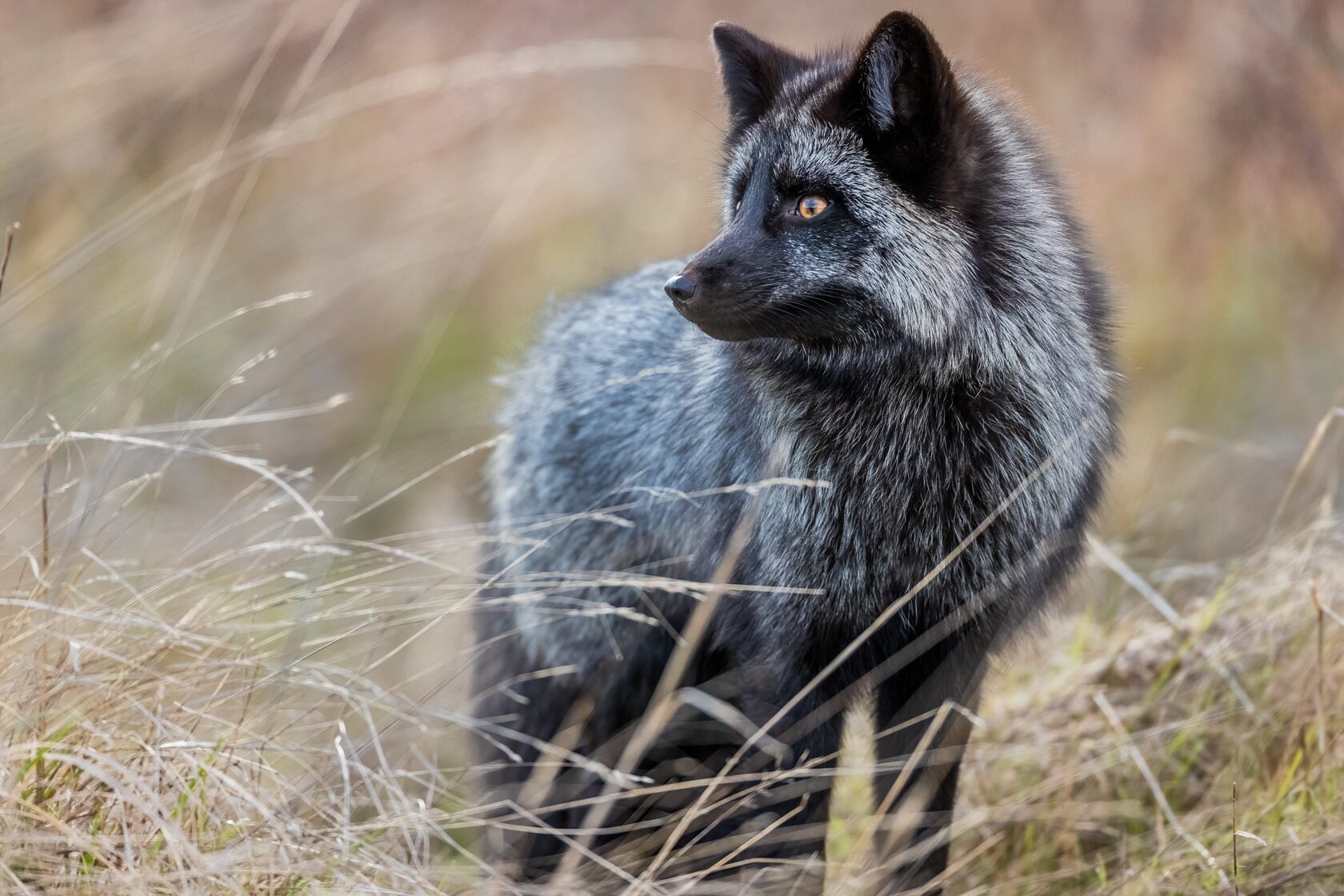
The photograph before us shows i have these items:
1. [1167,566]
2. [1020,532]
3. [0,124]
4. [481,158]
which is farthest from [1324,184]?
[0,124]

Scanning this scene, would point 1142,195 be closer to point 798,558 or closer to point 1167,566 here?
point 1167,566

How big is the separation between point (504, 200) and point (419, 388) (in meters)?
1.43

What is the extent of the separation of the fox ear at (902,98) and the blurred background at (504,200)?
1718mm

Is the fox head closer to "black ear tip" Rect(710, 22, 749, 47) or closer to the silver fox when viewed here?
the silver fox

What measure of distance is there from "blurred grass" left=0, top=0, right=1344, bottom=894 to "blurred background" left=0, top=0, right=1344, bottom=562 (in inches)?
1.3

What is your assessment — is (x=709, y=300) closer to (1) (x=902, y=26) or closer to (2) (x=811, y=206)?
(2) (x=811, y=206)

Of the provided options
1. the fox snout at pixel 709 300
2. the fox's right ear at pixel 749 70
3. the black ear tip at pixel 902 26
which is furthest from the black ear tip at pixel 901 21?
the fox snout at pixel 709 300

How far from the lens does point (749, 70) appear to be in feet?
11.3

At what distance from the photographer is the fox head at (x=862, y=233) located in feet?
9.77

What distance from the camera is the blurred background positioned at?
19.7 ft

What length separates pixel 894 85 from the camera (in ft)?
9.82

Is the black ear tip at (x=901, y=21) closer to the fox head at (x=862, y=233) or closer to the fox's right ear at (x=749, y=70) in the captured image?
the fox head at (x=862, y=233)

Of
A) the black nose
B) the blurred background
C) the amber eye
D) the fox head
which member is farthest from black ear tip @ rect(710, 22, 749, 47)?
the blurred background

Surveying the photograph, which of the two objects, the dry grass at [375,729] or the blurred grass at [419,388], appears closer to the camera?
the dry grass at [375,729]
